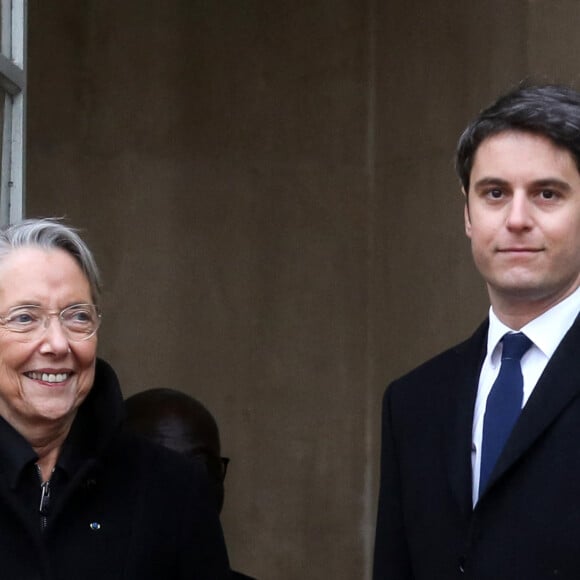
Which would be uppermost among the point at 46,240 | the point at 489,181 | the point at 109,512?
A: the point at 489,181

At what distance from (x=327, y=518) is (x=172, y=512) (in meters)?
3.93

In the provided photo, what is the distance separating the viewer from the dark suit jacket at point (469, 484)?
2.73 m

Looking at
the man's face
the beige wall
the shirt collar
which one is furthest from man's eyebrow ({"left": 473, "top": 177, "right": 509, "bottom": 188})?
the beige wall

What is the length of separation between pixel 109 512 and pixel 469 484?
75cm

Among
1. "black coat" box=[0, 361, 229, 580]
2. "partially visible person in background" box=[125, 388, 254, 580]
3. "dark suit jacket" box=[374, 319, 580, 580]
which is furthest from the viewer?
"partially visible person in background" box=[125, 388, 254, 580]

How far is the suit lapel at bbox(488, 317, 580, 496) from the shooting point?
2768 millimetres

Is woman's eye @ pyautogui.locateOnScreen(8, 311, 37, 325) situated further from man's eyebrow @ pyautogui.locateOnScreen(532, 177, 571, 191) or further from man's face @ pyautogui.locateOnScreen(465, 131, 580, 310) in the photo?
man's eyebrow @ pyautogui.locateOnScreen(532, 177, 571, 191)

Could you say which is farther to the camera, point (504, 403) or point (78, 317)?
point (78, 317)

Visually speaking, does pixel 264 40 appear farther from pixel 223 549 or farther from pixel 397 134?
pixel 223 549

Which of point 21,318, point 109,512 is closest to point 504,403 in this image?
point 109,512

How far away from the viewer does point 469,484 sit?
2.85 metres

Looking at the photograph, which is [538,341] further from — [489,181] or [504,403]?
[489,181]

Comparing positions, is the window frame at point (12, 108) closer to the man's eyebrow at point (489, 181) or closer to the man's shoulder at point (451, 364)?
the man's shoulder at point (451, 364)

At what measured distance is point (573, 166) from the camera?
2.80 m
